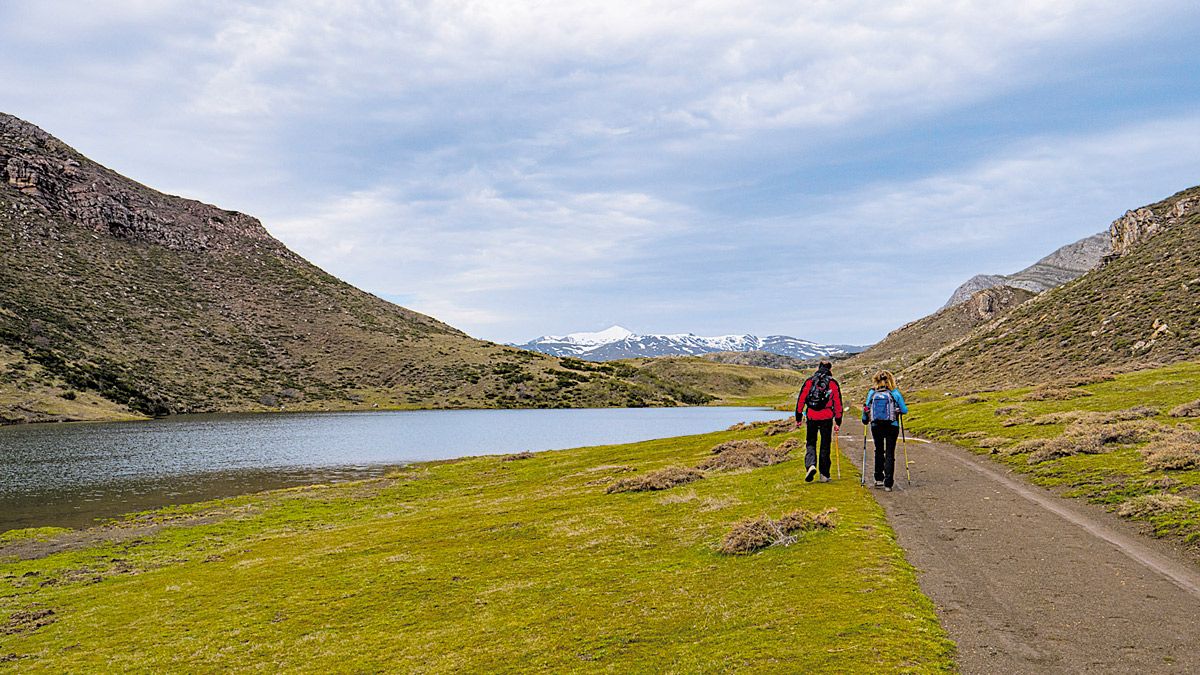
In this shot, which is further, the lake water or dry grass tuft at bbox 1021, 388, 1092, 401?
the lake water

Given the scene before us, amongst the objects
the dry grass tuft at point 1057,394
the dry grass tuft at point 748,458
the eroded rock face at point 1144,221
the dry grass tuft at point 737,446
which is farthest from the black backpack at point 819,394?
the eroded rock face at point 1144,221

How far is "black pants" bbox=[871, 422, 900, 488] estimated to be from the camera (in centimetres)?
2169

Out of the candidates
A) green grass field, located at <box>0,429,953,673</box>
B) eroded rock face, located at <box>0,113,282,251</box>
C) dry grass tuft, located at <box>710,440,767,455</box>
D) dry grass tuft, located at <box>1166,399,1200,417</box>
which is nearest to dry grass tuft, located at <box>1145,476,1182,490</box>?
green grass field, located at <box>0,429,953,673</box>

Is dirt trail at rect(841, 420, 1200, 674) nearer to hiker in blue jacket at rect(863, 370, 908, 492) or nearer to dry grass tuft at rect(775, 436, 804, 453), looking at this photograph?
hiker in blue jacket at rect(863, 370, 908, 492)

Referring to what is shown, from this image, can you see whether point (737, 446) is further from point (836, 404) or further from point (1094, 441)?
point (1094, 441)

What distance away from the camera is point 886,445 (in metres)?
22.3

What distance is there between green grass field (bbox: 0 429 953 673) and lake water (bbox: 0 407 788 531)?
14.0m

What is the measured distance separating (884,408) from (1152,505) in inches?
274

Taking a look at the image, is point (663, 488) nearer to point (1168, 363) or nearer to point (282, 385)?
point (1168, 363)

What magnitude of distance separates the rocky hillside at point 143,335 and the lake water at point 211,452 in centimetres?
2433

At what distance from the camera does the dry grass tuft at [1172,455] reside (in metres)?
19.6

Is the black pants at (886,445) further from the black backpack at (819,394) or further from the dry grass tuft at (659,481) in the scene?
the dry grass tuft at (659,481)

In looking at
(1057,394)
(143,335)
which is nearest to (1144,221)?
(1057,394)

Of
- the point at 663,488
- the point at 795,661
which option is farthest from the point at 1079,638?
the point at 663,488
